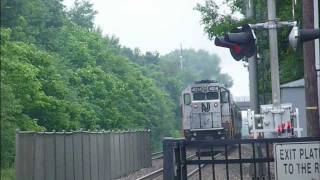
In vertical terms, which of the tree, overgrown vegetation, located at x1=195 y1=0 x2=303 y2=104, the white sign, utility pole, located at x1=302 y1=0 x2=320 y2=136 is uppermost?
the tree

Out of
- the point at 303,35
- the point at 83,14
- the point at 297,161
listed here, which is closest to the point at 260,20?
the point at 303,35

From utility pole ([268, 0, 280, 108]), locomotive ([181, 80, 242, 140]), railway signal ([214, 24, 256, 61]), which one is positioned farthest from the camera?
locomotive ([181, 80, 242, 140])

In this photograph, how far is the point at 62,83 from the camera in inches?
1538

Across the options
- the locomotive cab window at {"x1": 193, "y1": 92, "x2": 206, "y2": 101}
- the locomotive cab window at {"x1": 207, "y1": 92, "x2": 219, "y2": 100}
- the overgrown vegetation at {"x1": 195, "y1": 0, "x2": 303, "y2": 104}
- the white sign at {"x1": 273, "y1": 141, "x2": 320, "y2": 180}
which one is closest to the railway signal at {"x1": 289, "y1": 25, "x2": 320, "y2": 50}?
the white sign at {"x1": 273, "y1": 141, "x2": 320, "y2": 180}

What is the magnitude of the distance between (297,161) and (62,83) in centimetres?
3109

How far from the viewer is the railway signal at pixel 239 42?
10758mm

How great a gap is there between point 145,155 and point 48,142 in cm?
2184

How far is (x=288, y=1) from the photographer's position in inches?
1120

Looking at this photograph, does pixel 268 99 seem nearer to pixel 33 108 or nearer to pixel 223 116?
pixel 223 116

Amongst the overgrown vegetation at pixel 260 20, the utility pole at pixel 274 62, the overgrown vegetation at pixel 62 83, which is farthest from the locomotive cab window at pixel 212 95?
the utility pole at pixel 274 62

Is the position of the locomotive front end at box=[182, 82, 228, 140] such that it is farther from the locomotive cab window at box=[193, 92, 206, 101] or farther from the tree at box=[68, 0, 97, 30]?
the tree at box=[68, 0, 97, 30]

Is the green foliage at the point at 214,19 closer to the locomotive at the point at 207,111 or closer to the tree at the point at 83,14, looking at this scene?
the locomotive at the point at 207,111

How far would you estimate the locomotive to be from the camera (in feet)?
133

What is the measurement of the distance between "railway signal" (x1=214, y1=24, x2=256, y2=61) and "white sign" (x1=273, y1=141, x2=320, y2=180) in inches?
92.1
